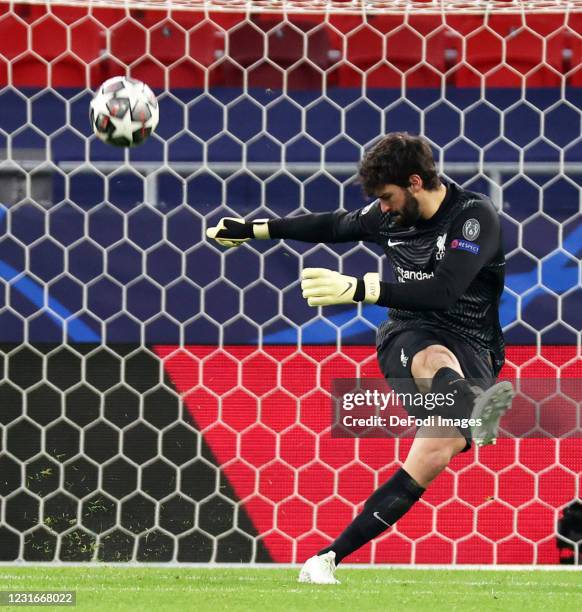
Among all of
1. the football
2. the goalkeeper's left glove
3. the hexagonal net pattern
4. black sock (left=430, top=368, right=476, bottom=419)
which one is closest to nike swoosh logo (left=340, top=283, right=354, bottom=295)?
the goalkeeper's left glove

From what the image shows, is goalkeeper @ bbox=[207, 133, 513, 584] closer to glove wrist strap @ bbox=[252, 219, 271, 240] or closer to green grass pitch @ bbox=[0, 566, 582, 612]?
glove wrist strap @ bbox=[252, 219, 271, 240]

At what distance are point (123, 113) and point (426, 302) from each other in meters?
0.87

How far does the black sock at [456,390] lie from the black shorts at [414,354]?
9 cm

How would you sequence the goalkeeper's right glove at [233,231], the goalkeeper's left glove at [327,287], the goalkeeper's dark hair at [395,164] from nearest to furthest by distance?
the goalkeeper's left glove at [327,287], the goalkeeper's dark hair at [395,164], the goalkeeper's right glove at [233,231]

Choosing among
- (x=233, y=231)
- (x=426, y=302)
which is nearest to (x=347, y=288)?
(x=426, y=302)

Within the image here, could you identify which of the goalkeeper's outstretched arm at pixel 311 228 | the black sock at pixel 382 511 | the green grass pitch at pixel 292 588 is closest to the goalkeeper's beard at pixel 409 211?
the goalkeeper's outstretched arm at pixel 311 228

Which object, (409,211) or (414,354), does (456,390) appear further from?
(409,211)

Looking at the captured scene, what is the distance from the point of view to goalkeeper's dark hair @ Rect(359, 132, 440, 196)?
2.87 meters

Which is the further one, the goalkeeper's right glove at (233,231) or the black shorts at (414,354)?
the goalkeeper's right glove at (233,231)

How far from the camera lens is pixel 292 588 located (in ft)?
9.38

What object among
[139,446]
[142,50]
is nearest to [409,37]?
[142,50]

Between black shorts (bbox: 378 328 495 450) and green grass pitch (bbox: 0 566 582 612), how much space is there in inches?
13.9

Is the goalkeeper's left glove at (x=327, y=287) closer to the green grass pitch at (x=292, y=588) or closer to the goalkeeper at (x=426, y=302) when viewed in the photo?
the goalkeeper at (x=426, y=302)

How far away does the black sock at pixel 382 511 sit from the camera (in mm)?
2881
